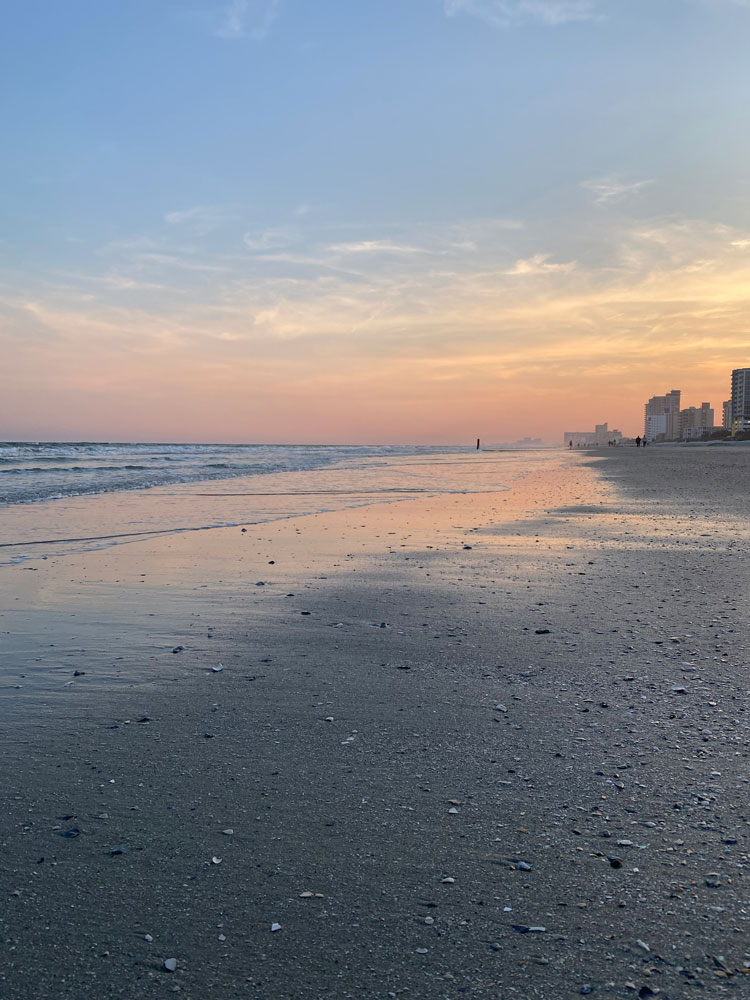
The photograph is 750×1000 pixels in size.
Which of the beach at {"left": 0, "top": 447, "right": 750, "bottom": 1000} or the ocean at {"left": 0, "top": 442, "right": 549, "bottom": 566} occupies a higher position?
the ocean at {"left": 0, "top": 442, "right": 549, "bottom": 566}

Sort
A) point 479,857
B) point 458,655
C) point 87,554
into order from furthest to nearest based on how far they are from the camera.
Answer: point 87,554, point 458,655, point 479,857

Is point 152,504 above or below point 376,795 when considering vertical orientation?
above

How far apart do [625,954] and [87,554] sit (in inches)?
342

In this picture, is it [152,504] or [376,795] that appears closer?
[376,795]

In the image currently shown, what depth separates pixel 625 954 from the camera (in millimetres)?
2020

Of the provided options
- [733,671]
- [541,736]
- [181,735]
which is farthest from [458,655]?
[181,735]

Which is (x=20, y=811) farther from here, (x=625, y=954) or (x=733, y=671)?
(x=733, y=671)

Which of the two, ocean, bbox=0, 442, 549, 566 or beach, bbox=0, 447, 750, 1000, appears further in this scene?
ocean, bbox=0, 442, 549, 566

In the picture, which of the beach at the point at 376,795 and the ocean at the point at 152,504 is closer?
the beach at the point at 376,795

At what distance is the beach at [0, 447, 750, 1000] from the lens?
2.03 meters

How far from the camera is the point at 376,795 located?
2928 millimetres

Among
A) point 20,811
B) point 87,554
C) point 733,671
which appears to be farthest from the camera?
point 87,554

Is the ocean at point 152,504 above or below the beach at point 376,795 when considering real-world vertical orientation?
above

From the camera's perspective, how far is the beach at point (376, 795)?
6.66ft
